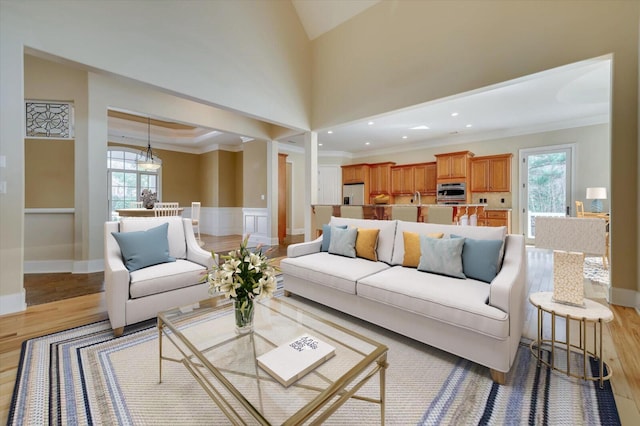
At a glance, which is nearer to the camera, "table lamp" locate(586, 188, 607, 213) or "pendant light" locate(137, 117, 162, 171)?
"table lamp" locate(586, 188, 607, 213)

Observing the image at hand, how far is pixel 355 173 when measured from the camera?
870 cm

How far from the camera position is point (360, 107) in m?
4.61

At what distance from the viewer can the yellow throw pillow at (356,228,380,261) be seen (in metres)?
2.86

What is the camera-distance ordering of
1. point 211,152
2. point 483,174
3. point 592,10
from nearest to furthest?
point 592,10 < point 483,174 < point 211,152

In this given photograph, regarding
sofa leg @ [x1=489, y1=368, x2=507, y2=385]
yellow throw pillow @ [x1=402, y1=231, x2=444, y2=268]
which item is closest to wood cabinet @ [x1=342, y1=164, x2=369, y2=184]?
yellow throw pillow @ [x1=402, y1=231, x2=444, y2=268]

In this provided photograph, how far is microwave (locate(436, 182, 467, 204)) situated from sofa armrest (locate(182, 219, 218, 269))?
6.13 metres

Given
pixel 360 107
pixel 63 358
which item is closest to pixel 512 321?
pixel 63 358

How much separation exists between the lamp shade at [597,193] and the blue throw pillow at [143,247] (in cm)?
720

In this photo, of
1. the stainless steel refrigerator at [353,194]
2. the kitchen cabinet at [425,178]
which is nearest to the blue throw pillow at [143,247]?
the stainless steel refrigerator at [353,194]

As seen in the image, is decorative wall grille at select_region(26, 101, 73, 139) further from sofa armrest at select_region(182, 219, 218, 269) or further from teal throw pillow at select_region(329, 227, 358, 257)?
teal throw pillow at select_region(329, 227, 358, 257)

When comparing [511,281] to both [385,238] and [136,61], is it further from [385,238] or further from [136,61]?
[136,61]

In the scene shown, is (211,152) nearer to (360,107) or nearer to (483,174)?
(360,107)

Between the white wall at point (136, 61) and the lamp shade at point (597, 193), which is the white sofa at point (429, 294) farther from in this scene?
the lamp shade at point (597, 193)

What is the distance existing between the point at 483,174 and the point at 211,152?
7.63 m
